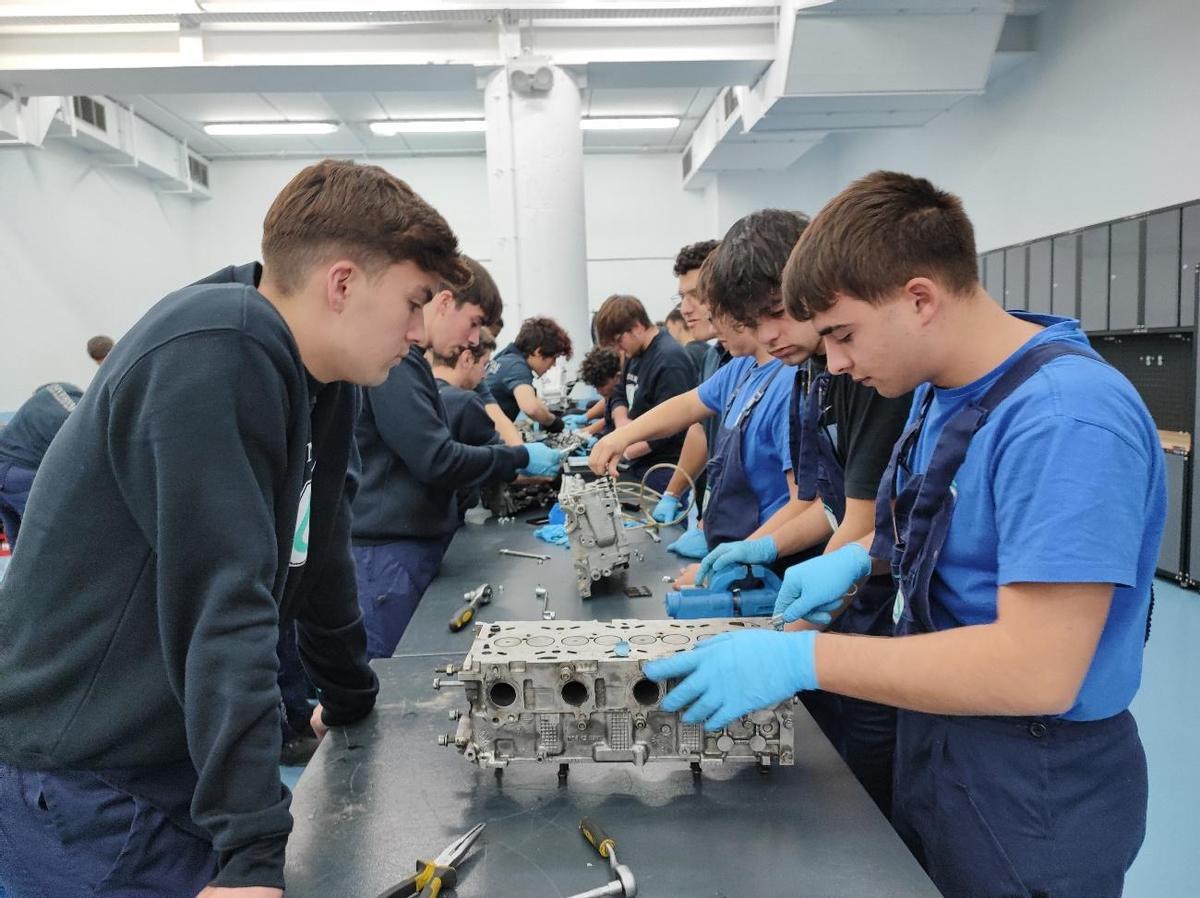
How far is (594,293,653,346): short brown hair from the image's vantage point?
164 inches

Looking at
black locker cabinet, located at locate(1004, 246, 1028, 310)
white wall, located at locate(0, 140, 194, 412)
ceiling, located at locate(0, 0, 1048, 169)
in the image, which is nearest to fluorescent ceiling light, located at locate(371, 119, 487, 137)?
Result: ceiling, located at locate(0, 0, 1048, 169)

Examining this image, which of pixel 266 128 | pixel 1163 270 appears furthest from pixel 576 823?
pixel 266 128

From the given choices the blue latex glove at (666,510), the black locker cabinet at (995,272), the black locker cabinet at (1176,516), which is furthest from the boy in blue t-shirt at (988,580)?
the black locker cabinet at (995,272)

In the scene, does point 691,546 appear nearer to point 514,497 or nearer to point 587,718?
point 514,497

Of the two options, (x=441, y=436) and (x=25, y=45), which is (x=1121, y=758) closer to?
(x=441, y=436)

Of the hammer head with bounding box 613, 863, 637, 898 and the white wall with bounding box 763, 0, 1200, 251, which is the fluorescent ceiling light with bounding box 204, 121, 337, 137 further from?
the hammer head with bounding box 613, 863, 637, 898

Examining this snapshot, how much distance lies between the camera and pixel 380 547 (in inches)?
96.3

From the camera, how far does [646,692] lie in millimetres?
1200

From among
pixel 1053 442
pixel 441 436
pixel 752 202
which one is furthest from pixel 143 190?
pixel 1053 442

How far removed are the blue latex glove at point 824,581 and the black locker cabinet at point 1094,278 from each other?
13.8 ft

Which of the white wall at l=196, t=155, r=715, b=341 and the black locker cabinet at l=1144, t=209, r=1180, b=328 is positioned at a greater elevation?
the white wall at l=196, t=155, r=715, b=341

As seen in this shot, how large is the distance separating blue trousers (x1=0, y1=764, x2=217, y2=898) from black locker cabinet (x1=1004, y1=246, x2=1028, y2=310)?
5.80m

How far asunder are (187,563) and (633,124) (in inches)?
369

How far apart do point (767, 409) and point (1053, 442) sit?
1.18 meters
